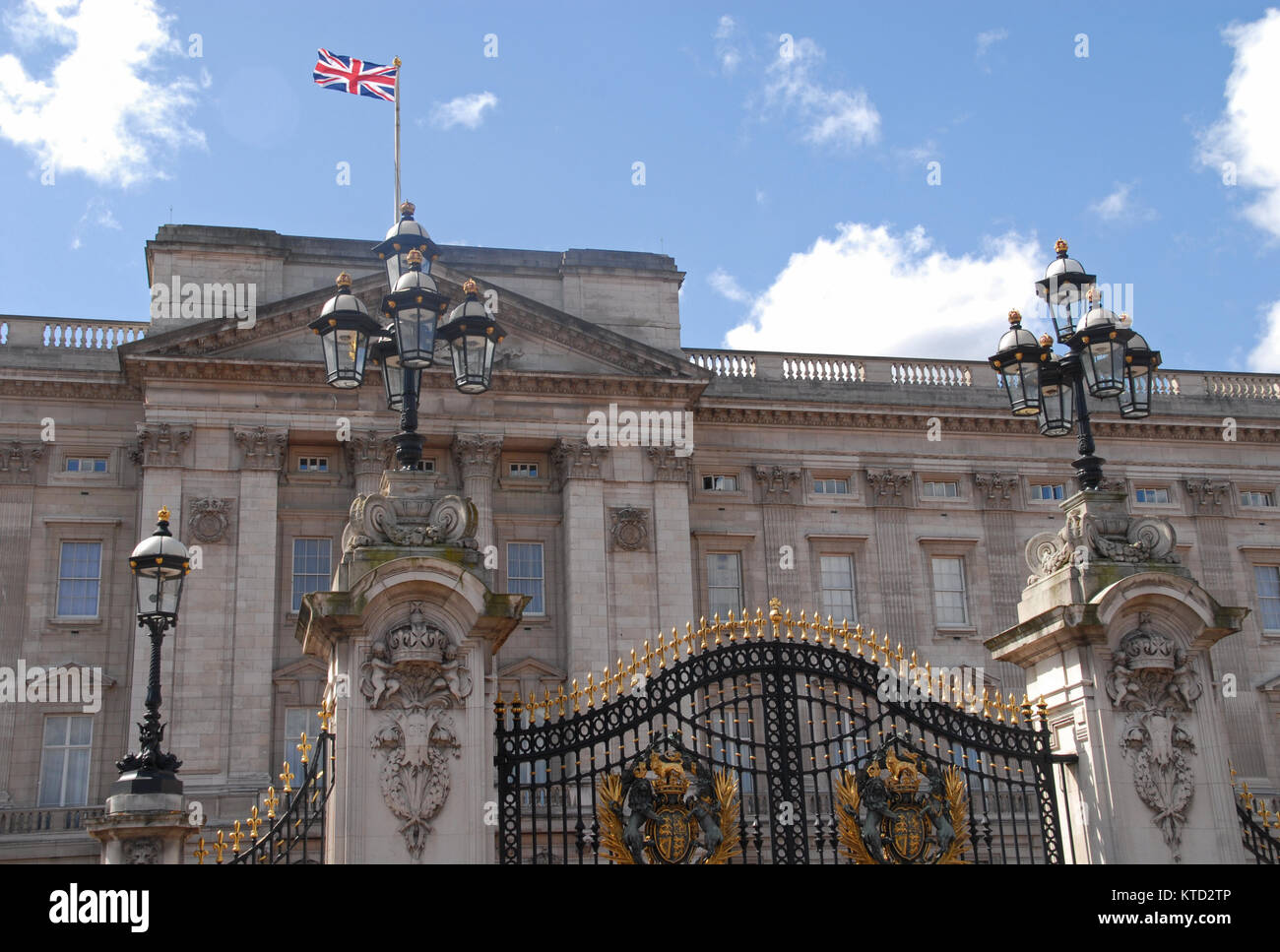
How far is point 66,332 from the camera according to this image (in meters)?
40.7

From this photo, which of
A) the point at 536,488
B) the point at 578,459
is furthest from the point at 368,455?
the point at 578,459

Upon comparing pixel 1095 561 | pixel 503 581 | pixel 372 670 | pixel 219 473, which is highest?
pixel 219 473

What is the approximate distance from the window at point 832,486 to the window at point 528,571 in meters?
8.91

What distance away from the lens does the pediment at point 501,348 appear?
127 feet

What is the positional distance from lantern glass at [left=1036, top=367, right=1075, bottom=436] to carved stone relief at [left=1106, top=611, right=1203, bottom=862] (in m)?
2.34

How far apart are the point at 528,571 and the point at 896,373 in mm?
13524

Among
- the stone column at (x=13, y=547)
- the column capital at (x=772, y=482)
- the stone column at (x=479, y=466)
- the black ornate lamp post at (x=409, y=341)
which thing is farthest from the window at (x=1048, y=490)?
the black ornate lamp post at (x=409, y=341)

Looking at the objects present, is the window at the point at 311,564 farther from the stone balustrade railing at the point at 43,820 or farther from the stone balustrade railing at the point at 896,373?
the stone balustrade railing at the point at 896,373

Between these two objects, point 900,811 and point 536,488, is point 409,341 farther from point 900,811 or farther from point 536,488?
point 536,488
